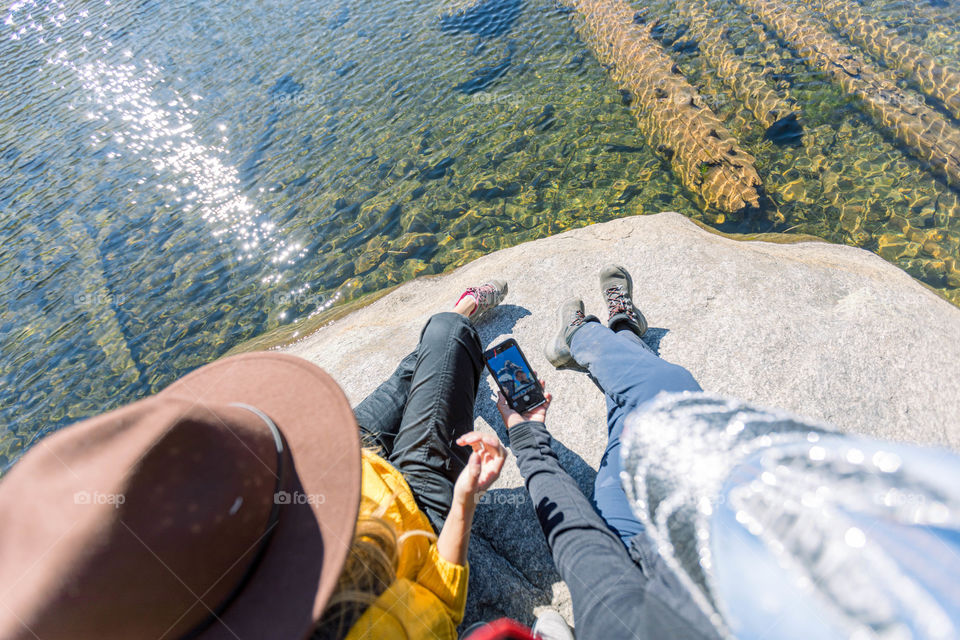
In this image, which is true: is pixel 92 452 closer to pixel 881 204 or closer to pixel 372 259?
pixel 372 259

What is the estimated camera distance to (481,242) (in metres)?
6.51

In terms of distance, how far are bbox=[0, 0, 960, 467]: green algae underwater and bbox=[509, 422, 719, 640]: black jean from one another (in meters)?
4.15

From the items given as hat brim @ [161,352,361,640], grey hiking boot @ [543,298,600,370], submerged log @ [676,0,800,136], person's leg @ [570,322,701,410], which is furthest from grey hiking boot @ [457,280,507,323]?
submerged log @ [676,0,800,136]

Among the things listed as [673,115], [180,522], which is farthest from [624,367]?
[673,115]

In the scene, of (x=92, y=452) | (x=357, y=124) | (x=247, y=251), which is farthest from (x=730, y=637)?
(x=357, y=124)

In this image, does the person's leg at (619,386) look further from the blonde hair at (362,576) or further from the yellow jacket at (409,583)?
the blonde hair at (362,576)

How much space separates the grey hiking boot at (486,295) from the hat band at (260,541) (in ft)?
9.21

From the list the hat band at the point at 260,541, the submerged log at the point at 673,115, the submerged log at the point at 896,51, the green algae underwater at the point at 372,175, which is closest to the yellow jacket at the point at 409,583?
the hat band at the point at 260,541

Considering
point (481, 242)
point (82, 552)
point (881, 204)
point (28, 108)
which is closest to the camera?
point (82, 552)

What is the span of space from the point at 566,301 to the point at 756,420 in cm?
249

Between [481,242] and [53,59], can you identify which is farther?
[53,59]

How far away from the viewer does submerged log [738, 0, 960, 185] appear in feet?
20.2

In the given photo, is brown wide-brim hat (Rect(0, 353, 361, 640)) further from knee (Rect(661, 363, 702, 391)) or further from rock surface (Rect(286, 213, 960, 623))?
knee (Rect(661, 363, 702, 391))

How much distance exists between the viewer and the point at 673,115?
7285 mm
